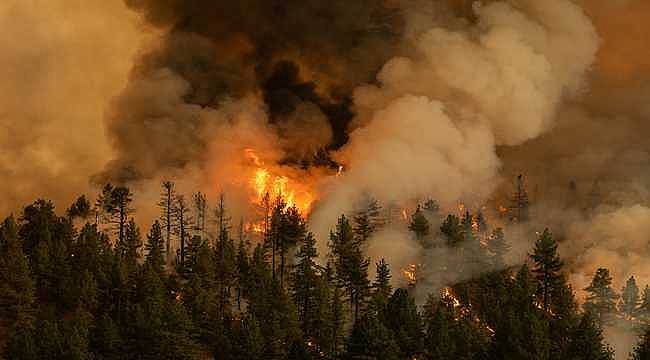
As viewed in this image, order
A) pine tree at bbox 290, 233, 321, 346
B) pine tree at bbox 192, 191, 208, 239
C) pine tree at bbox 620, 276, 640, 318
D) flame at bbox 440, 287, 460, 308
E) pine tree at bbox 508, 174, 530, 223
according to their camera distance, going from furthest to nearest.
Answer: pine tree at bbox 508, 174, 530, 223 < pine tree at bbox 192, 191, 208, 239 < flame at bbox 440, 287, 460, 308 < pine tree at bbox 620, 276, 640, 318 < pine tree at bbox 290, 233, 321, 346

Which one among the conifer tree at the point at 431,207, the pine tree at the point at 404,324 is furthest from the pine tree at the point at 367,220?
the pine tree at the point at 404,324

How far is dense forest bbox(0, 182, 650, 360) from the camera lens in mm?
63906

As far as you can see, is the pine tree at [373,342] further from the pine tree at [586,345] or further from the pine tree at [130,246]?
the pine tree at [130,246]

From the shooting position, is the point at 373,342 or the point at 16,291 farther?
the point at 16,291

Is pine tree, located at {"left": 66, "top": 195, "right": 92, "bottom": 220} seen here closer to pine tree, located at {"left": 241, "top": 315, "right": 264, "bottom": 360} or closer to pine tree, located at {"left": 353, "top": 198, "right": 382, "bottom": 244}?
pine tree, located at {"left": 353, "top": 198, "right": 382, "bottom": 244}

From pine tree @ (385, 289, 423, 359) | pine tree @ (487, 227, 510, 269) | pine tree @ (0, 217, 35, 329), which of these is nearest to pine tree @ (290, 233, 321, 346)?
pine tree @ (385, 289, 423, 359)

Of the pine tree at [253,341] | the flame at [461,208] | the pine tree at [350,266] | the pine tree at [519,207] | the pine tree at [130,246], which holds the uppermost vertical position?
the pine tree at [519,207]

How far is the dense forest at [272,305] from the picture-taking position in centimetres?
6391

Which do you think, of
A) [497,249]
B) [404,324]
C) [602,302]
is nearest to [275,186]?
[497,249]

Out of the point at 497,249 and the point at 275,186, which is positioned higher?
the point at 275,186

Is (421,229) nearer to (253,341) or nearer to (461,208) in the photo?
(461,208)

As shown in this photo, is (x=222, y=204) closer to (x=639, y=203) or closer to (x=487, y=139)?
(x=487, y=139)

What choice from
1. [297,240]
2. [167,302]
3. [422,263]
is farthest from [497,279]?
[167,302]

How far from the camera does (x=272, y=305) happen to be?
247 feet
